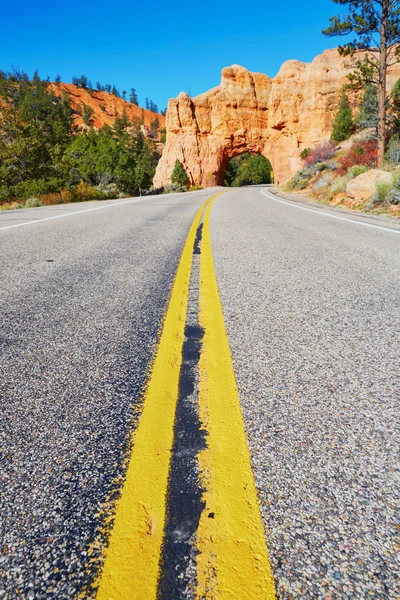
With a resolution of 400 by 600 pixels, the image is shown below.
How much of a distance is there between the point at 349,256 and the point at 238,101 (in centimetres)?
5461

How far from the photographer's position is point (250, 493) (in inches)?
47.7

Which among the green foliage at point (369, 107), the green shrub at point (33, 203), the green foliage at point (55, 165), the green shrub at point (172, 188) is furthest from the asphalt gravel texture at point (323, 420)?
the green shrub at point (172, 188)

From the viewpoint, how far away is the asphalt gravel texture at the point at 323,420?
1.00 m

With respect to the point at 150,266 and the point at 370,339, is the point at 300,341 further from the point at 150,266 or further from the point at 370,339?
the point at 150,266

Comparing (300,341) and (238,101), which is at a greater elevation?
(238,101)

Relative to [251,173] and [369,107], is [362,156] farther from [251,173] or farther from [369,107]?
[251,173]

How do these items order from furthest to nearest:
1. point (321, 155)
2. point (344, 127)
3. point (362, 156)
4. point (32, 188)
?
point (344, 127) → point (321, 155) → point (32, 188) → point (362, 156)

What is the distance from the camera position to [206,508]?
115 centimetres

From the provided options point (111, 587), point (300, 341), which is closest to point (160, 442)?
point (111, 587)

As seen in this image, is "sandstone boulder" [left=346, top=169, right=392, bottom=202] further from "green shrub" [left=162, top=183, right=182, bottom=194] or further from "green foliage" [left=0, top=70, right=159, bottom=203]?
"green shrub" [left=162, top=183, right=182, bottom=194]

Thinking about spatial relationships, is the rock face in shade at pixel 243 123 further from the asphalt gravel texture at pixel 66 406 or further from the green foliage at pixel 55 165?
the asphalt gravel texture at pixel 66 406

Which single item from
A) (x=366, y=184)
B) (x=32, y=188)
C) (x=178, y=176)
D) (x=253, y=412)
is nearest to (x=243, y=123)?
(x=178, y=176)

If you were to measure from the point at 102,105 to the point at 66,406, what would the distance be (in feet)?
430

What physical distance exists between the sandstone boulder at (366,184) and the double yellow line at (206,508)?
1212cm
